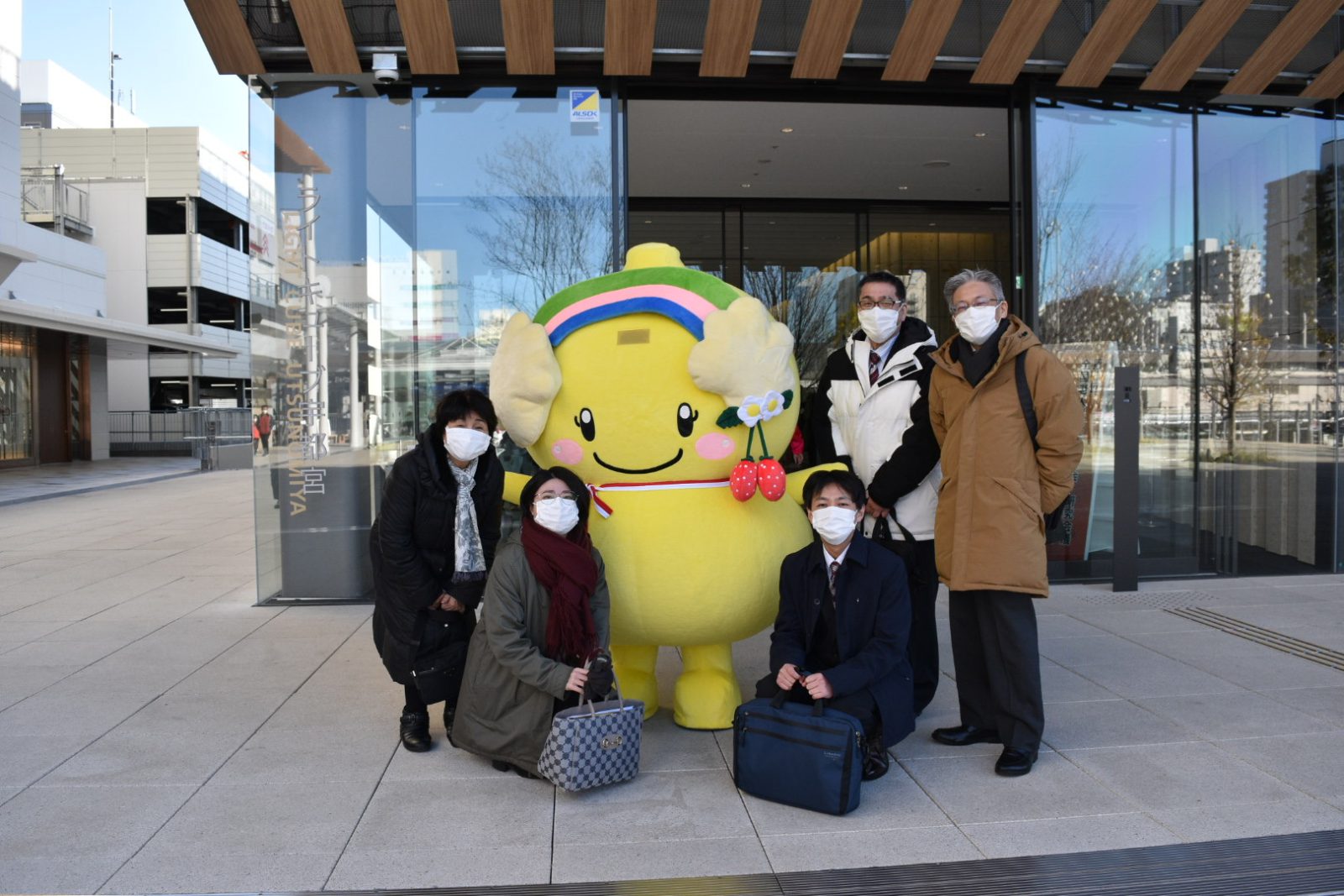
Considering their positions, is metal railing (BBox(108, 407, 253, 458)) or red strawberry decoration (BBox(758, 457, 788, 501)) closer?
red strawberry decoration (BBox(758, 457, 788, 501))

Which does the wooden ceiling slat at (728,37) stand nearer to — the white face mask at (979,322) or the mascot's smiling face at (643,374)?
the mascot's smiling face at (643,374)

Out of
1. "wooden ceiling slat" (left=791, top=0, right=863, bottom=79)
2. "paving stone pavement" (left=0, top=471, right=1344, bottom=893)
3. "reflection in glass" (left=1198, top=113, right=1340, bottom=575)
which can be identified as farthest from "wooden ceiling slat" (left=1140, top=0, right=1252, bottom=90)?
"paving stone pavement" (left=0, top=471, right=1344, bottom=893)

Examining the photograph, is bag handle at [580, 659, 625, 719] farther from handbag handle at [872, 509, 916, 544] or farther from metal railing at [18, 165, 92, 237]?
metal railing at [18, 165, 92, 237]

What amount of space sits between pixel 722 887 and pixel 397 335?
17.6ft

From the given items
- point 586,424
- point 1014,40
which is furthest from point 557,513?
point 1014,40

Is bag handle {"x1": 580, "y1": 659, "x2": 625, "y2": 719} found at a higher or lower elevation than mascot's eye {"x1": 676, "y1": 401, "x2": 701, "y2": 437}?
lower

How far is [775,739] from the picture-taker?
140 inches

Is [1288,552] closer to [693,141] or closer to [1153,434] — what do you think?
[1153,434]

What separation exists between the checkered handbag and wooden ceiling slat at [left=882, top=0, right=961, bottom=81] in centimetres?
524

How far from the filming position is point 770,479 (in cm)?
388

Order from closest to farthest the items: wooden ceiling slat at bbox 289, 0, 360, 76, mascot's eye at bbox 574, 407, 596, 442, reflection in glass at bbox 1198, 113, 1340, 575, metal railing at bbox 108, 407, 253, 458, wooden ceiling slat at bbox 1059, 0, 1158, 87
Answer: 1. mascot's eye at bbox 574, 407, 596, 442
2. wooden ceiling slat at bbox 289, 0, 360, 76
3. wooden ceiling slat at bbox 1059, 0, 1158, 87
4. reflection in glass at bbox 1198, 113, 1340, 575
5. metal railing at bbox 108, 407, 253, 458

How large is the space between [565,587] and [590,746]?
587 millimetres

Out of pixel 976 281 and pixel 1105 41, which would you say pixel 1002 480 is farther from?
pixel 1105 41

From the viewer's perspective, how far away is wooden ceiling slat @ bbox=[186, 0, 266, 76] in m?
6.43
